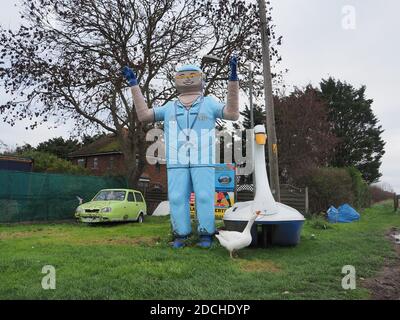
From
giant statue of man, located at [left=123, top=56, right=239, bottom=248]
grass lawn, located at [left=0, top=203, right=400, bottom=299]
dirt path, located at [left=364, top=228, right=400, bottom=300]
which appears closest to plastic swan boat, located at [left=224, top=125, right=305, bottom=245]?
grass lawn, located at [left=0, top=203, right=400, bottom=299]

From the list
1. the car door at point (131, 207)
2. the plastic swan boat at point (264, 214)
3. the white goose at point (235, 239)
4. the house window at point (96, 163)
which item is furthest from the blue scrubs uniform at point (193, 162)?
the house window at point (96, 163)

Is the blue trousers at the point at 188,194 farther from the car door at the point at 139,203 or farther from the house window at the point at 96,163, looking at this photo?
the house window at the point at 96,163

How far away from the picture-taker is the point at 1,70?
1798 centimetres

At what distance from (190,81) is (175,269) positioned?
406 cm

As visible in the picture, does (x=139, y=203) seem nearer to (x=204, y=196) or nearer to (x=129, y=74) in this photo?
(x=204, y=196)

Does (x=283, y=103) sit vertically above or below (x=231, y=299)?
above

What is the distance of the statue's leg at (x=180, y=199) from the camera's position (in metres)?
8.73

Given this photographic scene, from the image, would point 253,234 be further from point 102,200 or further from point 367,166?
point 367,166

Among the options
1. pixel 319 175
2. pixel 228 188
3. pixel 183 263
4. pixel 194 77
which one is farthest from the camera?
pixel 319 175

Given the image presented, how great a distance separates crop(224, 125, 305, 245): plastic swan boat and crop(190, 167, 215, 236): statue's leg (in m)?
0.43

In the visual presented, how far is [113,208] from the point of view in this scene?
15.1 meters

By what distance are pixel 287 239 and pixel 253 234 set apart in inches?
27.3

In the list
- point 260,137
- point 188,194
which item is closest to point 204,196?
point 188,194

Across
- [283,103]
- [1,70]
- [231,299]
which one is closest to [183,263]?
[231,299]
